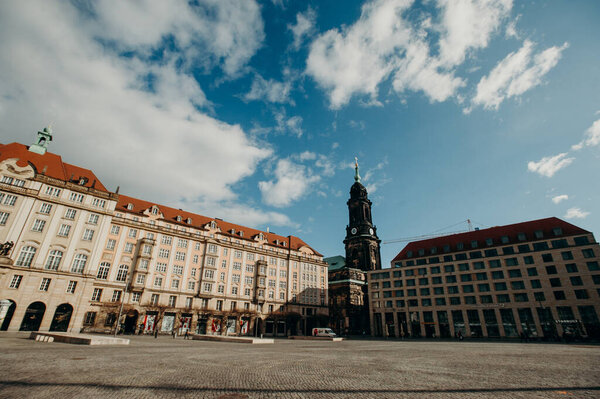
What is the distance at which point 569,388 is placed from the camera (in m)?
8.41

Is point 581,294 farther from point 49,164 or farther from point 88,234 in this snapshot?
point 49,164

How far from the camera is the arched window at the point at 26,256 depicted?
37125mm

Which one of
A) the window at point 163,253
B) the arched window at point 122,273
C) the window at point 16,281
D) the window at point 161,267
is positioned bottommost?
the window at point 16,281

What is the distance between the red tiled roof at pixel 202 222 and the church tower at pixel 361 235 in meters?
16.2

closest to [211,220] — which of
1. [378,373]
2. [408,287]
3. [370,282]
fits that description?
[370,282]

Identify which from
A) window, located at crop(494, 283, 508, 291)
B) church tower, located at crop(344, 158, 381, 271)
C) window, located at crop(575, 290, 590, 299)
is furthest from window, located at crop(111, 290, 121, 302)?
window, located at crop(575, 290, 590, 299)

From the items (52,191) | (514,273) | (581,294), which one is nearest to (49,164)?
(52,191)

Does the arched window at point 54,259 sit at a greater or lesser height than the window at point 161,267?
lesser

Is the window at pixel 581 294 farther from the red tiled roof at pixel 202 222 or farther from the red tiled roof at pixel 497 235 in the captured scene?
the red tiled roof at pixel 202 222

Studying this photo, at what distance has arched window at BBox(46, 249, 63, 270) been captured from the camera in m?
39.1

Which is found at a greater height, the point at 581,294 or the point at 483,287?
the point at 483,287

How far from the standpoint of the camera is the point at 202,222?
63.8 m

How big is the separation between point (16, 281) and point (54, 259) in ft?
14.6

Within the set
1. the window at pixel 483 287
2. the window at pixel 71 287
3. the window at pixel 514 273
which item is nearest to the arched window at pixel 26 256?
the window at pixel 71 287
